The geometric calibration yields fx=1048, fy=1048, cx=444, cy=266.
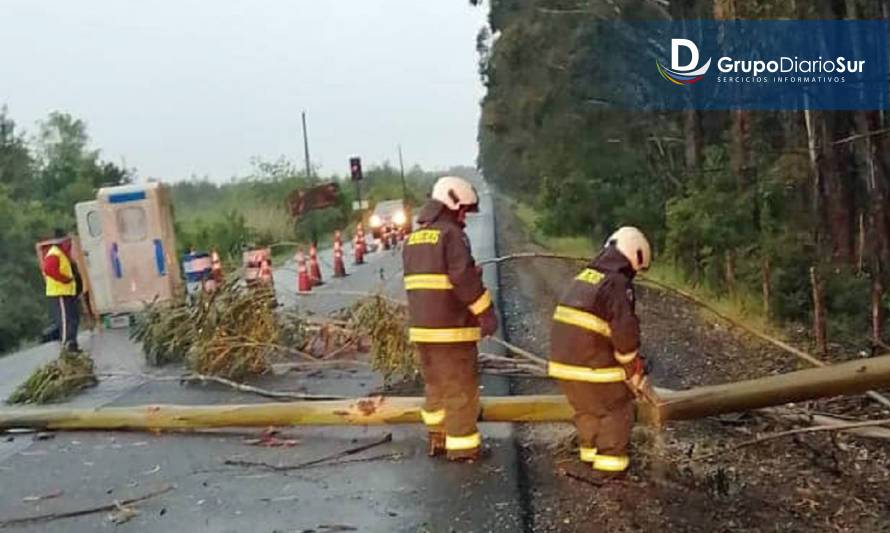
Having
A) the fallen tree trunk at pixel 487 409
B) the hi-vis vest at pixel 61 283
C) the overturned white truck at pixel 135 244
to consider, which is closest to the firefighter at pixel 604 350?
the fallen tree trunk at pixel 487 409

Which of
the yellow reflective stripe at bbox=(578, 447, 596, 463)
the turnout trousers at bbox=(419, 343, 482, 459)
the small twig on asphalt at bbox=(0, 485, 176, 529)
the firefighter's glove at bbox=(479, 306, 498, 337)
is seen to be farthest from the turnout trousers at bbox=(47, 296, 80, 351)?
the yellow reflective stripe at bbox=(578, 447, 596, 463)

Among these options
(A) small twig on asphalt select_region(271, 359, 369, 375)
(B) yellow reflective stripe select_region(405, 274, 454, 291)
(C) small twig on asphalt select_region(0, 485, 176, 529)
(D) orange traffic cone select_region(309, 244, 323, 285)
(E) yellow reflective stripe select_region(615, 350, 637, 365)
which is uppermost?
(B) yellow reflective stripe select_region(405, 274, 454, 291)

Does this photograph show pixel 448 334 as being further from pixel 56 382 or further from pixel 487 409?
pixel 56 382

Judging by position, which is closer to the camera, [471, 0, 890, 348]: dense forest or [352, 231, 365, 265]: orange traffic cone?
[471, 0, 890, 348]: dense forest

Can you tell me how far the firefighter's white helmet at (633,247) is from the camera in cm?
550

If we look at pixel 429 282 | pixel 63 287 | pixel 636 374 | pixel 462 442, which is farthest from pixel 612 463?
pixel 63 287

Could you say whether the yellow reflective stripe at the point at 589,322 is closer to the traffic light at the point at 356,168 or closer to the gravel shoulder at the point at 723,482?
the gravel shoulder at the point at 723,482

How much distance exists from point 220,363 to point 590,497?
4749mm

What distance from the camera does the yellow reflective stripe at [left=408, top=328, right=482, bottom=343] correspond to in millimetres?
6070

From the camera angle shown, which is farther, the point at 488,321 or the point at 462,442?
the point at 462,442

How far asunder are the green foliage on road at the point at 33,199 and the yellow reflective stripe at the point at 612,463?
63.1 feet

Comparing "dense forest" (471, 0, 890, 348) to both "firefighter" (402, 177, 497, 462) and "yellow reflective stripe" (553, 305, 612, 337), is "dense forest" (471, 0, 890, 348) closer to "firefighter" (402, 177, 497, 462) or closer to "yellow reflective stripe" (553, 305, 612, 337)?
"yellow reflective stripe" (553, 305, 612, 337)

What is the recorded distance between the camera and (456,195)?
615cm

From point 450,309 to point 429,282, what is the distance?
0.20 meters
